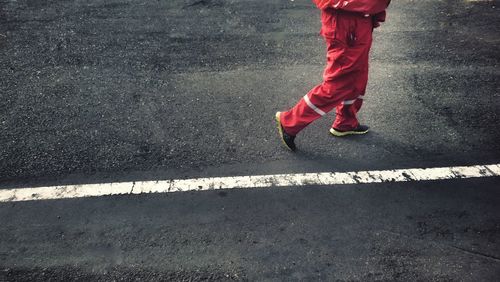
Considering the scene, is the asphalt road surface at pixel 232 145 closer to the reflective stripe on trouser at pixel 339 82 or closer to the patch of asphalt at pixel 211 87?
the patch of asphalt at pixel 211 87

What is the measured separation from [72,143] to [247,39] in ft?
9.87

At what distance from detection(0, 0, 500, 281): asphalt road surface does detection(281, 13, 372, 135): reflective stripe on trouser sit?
0.35 metres

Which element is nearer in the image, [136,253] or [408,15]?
[136,253]

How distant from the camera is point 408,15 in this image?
691 cm

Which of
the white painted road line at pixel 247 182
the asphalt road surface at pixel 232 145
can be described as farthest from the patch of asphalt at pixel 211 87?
the white painted road line at pixel 247 182

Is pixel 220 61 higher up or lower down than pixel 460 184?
higher up

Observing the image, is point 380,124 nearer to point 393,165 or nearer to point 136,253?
point 393,165

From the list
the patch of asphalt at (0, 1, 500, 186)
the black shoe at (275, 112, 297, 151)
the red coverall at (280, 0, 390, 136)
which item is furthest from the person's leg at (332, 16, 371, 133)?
the black shoe at (275, 112, 297, 151)

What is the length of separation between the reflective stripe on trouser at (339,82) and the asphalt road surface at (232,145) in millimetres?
348

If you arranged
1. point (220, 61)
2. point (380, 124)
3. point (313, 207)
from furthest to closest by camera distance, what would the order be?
point (220, 61), point (380, 124), point (313, 207)

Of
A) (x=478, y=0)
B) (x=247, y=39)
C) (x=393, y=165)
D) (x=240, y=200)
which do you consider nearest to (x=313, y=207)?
(x=240, y=200)

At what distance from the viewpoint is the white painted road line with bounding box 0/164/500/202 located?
3584 millimetres

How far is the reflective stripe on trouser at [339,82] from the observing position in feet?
12.1

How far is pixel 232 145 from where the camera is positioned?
164 inches
